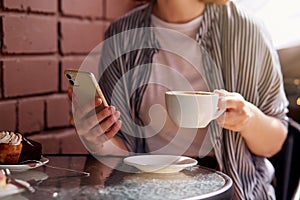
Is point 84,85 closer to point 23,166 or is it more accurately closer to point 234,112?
point 23,166

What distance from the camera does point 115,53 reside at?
1.23 m

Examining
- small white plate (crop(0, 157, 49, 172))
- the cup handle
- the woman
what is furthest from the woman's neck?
small white plate (crop(0, 157, 49, 172))

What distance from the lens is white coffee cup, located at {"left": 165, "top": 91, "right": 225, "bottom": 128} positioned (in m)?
0.83

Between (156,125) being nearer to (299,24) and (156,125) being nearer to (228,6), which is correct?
(228,6)

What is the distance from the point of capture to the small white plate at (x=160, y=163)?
2.80 ft

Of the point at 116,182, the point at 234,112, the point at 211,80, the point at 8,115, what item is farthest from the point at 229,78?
the point at 8,115

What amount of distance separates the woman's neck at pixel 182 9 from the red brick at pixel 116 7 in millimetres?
298

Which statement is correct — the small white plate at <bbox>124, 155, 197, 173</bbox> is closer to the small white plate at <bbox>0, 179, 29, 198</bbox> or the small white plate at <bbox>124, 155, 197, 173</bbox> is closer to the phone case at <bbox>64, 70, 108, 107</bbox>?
the phone case at <bbox>64, 70, 108, 107</bbox>

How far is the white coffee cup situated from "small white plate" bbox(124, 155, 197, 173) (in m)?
0.08

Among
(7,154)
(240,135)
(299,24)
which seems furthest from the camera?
(299,24)

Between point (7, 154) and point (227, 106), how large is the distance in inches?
16.6

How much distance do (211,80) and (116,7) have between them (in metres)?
0.50

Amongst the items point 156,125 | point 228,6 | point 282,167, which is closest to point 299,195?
point 282,167

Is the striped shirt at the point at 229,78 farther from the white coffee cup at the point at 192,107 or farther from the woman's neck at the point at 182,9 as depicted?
the white coffee cup at the point at 192,107
